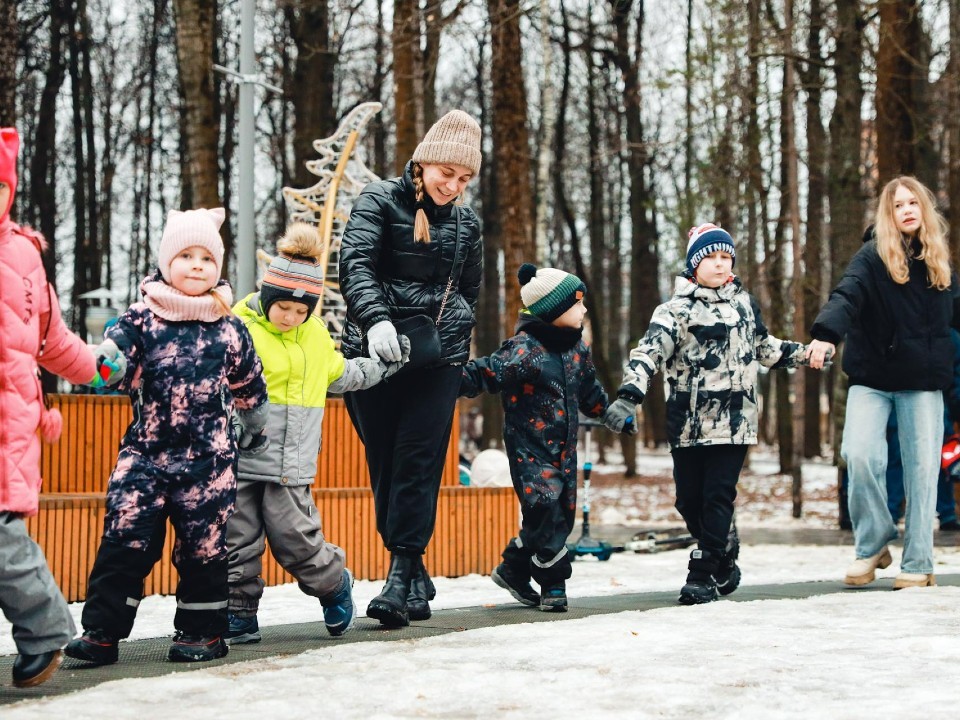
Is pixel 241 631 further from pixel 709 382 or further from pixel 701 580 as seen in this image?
pixel 709 382

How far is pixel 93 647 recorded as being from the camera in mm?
4191

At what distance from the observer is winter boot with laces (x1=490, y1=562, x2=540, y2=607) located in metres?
6.00

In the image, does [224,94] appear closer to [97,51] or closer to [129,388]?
[97,51]

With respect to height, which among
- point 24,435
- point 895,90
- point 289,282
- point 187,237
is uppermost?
point 895,90

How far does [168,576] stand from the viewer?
702 centimetres

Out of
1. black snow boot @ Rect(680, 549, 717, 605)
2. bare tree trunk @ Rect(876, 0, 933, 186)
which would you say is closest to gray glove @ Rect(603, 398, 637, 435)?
black snow boot @ Rect(680, 549, 717, 605)

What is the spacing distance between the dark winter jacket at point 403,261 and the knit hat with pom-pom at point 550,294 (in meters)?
0.75

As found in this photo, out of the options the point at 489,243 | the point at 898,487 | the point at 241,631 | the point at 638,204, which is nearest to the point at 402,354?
the point at 241,631

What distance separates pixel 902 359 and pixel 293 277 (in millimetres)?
3356

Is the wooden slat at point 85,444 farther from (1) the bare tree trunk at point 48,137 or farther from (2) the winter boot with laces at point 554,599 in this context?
(1) the bare tree trunk at point 48,137

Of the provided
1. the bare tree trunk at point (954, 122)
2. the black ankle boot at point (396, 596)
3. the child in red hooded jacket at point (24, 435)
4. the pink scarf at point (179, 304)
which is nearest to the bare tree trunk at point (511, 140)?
the bare tree trunk at point (954, 122)

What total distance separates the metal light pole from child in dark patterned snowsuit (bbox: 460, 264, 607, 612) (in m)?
7.07

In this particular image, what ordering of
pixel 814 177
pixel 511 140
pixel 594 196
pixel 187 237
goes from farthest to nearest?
pixel 594 196 → pixel 814 177 → pixel 511 140 → pixel 187 237

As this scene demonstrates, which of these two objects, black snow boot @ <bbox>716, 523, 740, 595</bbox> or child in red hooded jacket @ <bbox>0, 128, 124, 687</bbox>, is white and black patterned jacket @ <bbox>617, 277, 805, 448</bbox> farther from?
child in red hooded jacket @ <bbox>0, 128, 124, 687</bbox>
